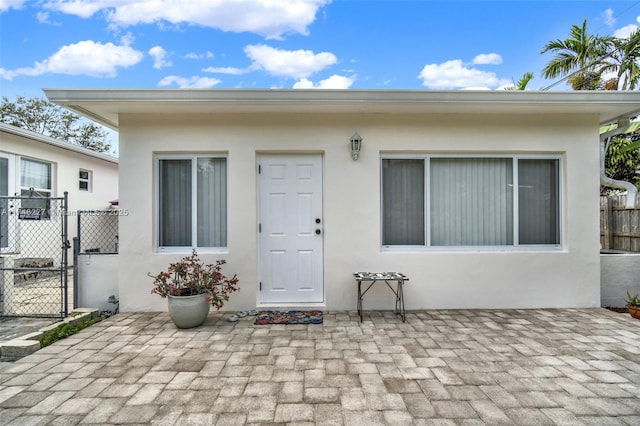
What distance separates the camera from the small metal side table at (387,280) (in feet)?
12.7

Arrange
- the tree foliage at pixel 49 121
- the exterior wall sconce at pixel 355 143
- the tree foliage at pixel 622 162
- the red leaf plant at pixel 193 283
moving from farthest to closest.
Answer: the tree foliage at pixel 49 121, the tree foliage at pixel 622 162, the exterior wall sconce at pixel 355 143, the red leaf plant at pixel 193 283

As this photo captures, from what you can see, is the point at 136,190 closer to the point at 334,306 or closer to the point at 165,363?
the point at 165,363

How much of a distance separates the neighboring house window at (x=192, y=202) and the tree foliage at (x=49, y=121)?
14.4 meters

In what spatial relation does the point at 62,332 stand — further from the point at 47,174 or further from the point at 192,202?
the point at 47,174

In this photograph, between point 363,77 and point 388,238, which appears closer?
point 388,238

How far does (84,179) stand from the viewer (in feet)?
27.3

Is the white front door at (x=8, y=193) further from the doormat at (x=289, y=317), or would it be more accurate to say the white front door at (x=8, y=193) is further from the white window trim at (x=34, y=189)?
the doormat at (x=289, y=317)

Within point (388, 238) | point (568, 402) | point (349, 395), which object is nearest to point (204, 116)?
point (388, 238)

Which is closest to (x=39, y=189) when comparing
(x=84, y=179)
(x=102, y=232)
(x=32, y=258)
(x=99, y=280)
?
(x=84, y=179)

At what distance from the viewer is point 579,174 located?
438 centimetres

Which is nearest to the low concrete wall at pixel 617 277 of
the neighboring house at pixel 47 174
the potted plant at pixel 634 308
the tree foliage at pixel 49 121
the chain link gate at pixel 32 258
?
the potted plant at pixel 634 308

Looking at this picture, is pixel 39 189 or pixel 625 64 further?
pixel 625 64

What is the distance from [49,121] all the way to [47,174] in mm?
11441

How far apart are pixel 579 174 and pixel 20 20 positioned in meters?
12.1
